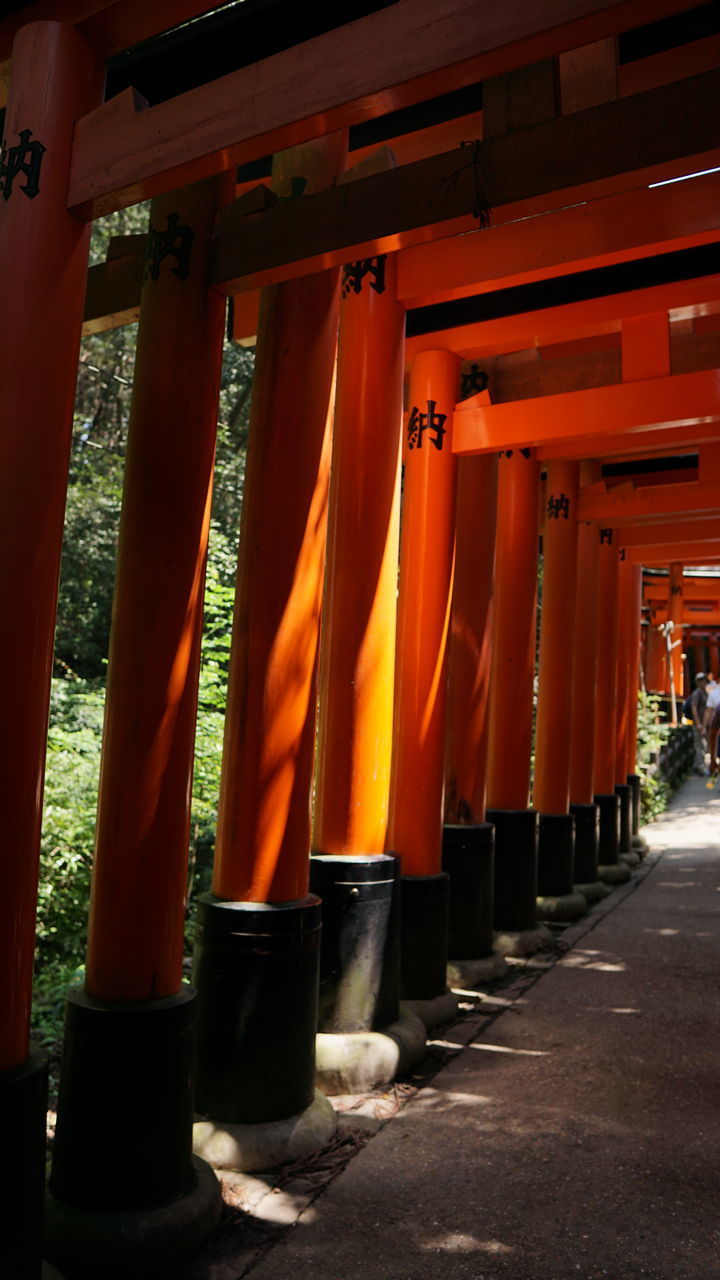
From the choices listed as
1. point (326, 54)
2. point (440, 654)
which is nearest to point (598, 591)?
point (440, 654)

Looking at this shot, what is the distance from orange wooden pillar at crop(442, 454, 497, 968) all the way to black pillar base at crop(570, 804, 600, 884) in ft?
10.2

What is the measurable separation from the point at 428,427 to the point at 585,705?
196 inches

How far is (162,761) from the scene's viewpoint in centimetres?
325

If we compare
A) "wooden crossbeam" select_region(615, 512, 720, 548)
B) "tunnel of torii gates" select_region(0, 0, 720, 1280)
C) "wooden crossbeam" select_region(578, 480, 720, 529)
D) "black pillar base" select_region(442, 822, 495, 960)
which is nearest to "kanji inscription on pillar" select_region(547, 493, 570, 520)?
"wooden crossbeam" select_region(578, 480, 720, 529)

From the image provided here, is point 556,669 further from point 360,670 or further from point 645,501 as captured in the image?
point 360,670

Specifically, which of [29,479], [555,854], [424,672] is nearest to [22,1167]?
[29,479]

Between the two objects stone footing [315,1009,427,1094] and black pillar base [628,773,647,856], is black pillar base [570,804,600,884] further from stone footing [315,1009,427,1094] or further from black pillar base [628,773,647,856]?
stone footing [315,1009,427,1094]

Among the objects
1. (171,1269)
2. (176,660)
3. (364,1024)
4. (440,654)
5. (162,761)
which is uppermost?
(440,654)

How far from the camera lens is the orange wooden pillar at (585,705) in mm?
9555

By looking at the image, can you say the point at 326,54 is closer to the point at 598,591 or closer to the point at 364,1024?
the point at 364,1024

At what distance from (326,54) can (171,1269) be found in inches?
134

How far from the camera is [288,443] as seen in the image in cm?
383

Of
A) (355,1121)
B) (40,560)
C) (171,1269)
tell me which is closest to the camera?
(40,560)

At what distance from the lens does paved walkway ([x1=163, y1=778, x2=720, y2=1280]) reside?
297cm
